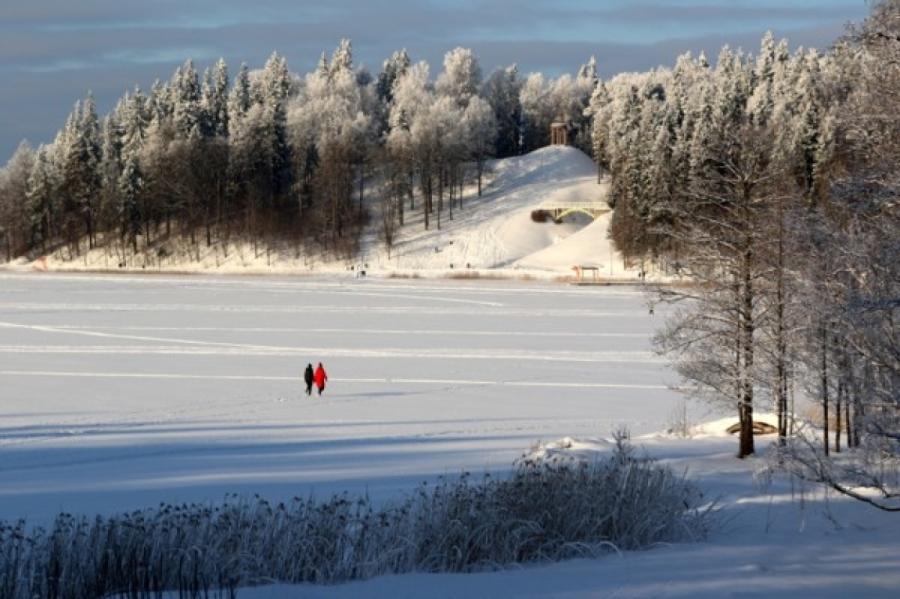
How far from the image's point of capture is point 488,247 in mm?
88688

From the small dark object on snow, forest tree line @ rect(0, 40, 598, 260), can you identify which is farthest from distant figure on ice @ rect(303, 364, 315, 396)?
forest tree line @ rect(0, 40, 598, 260)

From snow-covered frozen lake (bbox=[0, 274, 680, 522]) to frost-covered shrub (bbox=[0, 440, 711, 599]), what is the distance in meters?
4.60

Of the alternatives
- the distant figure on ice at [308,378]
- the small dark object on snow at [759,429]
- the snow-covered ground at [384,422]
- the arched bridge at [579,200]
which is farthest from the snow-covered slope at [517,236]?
the small dark object on snow at [759,429]

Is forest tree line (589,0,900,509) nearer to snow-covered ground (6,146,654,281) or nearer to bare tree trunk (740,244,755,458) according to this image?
bare tree trunk (740,244,755,458)

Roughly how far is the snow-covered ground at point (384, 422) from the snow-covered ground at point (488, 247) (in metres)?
30.9

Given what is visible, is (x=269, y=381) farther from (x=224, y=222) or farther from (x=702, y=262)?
(x=224, y=222)

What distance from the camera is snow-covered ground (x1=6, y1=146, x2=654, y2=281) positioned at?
83.8 meters

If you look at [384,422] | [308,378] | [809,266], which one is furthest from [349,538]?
[308,378]

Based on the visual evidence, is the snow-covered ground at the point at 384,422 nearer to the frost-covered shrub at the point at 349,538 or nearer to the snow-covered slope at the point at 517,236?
the frost-covered shrub at the point at 349,538

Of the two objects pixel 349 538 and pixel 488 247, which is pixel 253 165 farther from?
pixel 349 538

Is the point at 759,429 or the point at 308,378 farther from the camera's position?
the point at 308,378

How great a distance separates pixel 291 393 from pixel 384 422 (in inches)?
185

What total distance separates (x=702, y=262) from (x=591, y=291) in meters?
43.4

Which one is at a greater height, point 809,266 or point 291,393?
point 809,266
